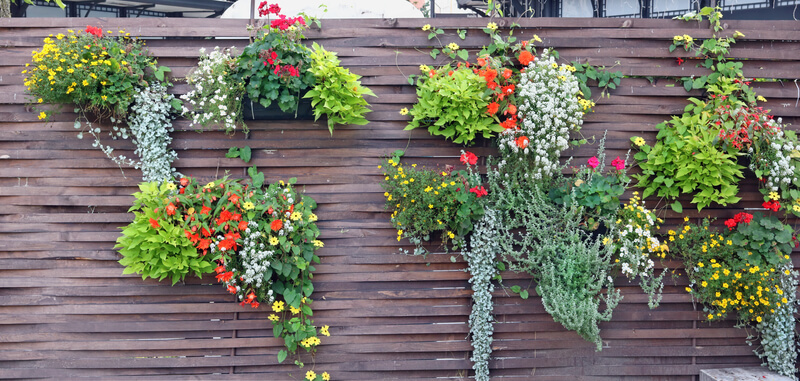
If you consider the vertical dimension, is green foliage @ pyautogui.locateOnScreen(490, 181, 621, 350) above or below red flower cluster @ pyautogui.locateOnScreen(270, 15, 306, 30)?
below

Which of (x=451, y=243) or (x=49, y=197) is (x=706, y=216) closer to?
(x=451, y=243)

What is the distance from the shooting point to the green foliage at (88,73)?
279 cm

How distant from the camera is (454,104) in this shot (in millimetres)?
2922

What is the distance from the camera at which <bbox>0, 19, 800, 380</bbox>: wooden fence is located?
3.09m

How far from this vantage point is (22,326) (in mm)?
3105

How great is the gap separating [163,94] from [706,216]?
11.1 feet

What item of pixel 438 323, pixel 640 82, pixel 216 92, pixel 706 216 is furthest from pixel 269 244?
pixel 706 216

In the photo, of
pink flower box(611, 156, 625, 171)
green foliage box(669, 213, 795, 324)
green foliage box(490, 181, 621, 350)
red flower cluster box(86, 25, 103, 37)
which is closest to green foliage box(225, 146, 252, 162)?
red flower cluster box(86, 25, 103, 37)

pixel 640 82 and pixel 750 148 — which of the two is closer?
pixel 750 148

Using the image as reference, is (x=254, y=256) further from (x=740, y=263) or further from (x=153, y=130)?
(x=740, y=263)

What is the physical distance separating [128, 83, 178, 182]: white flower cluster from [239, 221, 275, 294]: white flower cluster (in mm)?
630

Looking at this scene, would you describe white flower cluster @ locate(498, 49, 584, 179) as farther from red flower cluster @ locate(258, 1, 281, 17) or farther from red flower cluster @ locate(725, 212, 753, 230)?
red flower cluster @ locate(258, 1, 281, 17)

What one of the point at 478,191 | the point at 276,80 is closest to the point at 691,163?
the point at 478,191

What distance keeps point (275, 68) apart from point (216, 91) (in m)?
0.39
